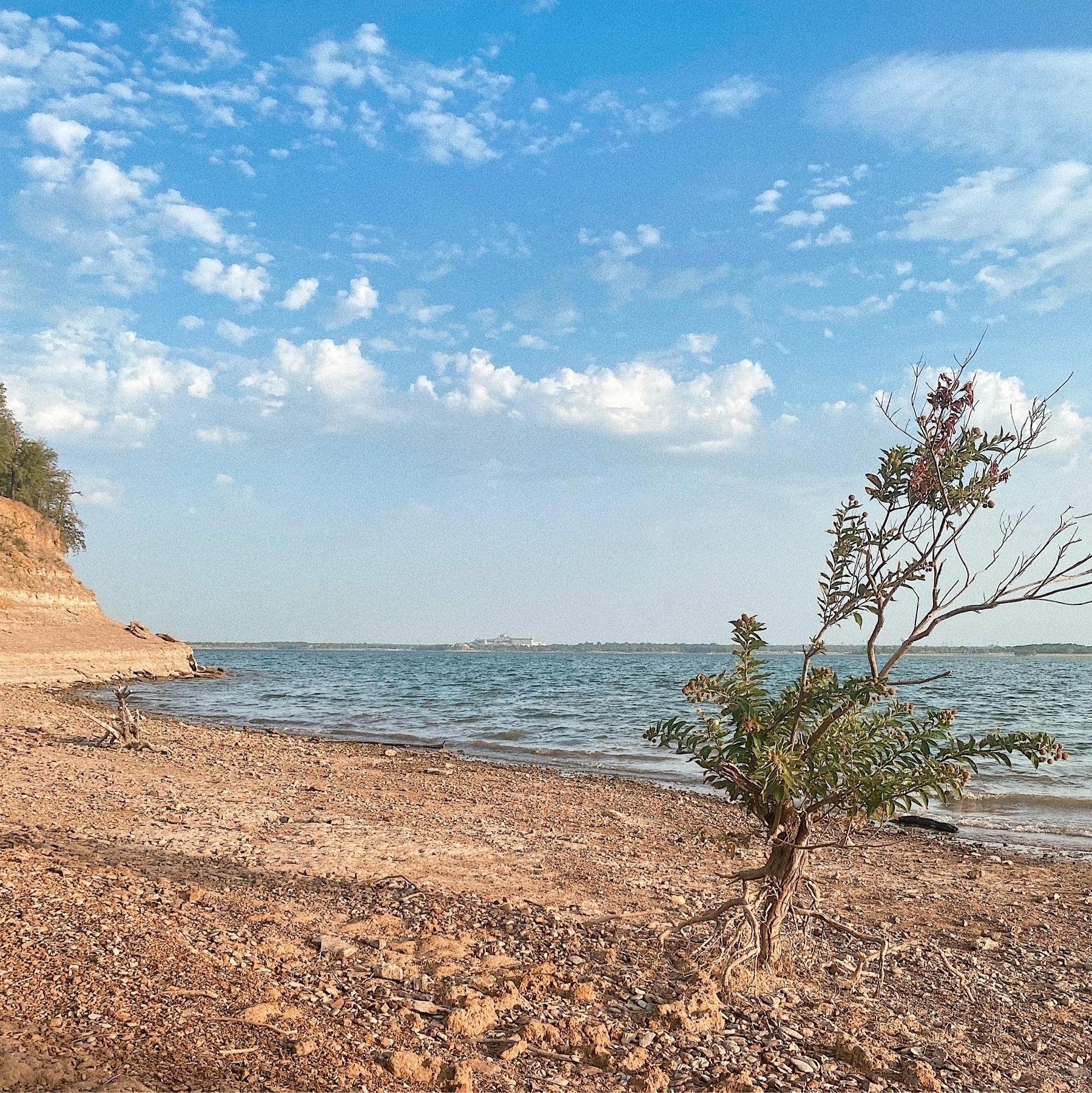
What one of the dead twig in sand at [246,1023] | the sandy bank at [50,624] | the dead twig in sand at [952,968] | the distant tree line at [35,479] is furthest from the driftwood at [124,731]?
the distant tree line at [35,479]

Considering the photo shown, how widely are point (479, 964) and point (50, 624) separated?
1584 inches

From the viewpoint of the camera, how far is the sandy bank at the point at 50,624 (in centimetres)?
3416

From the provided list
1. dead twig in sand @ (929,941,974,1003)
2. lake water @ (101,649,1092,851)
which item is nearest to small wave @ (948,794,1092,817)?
lake water @ (101,649,1092,851)

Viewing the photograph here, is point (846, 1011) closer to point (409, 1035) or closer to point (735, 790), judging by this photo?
point (735, 790)

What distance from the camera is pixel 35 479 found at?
5019 cm

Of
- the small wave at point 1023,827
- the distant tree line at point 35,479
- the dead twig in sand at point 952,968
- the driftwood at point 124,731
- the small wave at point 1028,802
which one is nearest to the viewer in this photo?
the dead twig in sand at point 952,968

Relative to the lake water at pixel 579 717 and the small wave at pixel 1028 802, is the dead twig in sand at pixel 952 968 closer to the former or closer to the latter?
the lake water at pixel 579 717

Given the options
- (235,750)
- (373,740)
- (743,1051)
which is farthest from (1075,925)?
(373,740)

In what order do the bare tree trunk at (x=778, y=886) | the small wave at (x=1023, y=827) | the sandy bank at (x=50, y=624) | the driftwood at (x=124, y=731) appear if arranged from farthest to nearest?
1. the sandy bank at (x=50, y=624)
2. the driftwood at (x=124, y=731)
3. the small wave at (x=1023, y=827)
4. the bare tree trunk at (x=778, y=886)

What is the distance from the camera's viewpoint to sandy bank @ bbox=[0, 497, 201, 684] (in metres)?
34.2

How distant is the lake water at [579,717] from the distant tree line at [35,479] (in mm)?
13800

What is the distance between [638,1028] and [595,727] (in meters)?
22.5

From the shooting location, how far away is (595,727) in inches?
1057

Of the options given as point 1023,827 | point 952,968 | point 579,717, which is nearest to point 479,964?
point 952,968
